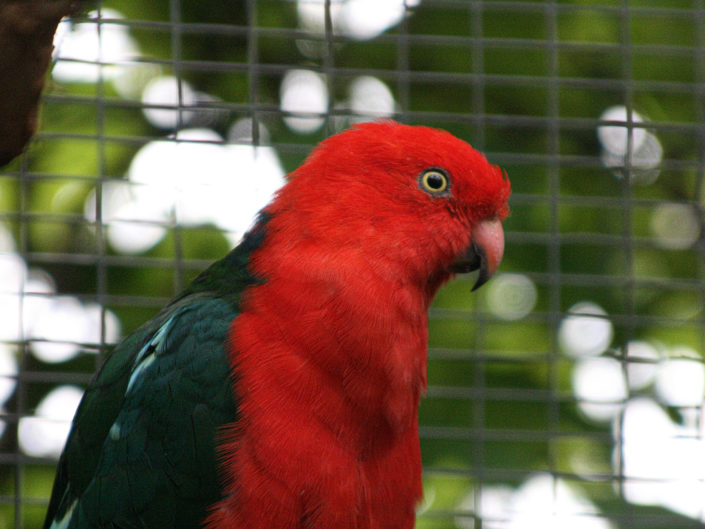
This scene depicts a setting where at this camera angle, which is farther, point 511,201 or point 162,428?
point 511,201

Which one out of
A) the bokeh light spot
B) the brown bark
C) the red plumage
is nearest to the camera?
the brown bark

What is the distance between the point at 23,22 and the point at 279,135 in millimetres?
1489

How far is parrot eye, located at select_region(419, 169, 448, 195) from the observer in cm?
201

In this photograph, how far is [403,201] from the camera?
1.98 meters

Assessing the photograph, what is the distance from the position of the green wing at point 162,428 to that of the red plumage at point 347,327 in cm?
5

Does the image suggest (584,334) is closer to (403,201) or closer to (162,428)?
(403,201)

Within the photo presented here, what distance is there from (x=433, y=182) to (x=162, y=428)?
2.87ft

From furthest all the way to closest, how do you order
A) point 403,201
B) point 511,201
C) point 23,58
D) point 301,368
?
point 511,201, point 403,201, point 301,368, point 23,58

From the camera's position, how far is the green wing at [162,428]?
172cm

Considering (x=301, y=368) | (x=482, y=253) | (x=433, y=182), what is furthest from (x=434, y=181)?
(x=301, y=368)

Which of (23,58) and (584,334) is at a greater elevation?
(23,58)

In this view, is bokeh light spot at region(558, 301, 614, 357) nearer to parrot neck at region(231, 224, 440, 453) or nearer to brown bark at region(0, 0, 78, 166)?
parrot neck at region(231, 224, 440, 453)

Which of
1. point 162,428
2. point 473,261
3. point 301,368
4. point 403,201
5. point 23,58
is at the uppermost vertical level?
point 23,58


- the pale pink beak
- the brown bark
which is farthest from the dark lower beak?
the brown bark
